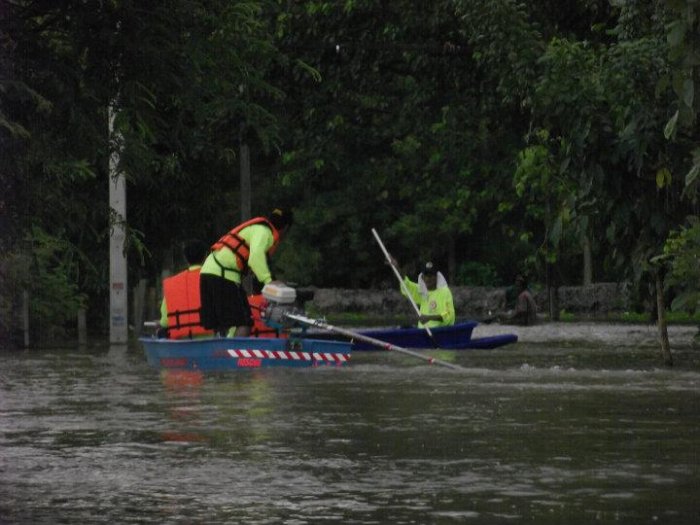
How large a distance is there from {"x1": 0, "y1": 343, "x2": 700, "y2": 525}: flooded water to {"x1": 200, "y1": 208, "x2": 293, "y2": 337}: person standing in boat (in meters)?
1.59

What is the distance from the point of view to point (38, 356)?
98.6 ft

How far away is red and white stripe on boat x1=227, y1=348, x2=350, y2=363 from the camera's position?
24.2m

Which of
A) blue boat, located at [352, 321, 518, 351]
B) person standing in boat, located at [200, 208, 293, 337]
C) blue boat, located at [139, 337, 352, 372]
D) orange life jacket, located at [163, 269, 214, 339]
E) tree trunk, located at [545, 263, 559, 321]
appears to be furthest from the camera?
tree trunk, located at [545, 263, 559, 321]

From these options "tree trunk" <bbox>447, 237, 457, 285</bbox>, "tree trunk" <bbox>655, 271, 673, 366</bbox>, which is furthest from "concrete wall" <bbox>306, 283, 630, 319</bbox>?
"tree trunk" <bbox>655, 271, 673, 366</bbox>

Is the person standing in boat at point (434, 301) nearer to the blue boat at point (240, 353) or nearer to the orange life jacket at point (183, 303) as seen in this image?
the orange life jacket at point (183, 303)

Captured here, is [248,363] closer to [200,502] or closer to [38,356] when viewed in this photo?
[38,356]

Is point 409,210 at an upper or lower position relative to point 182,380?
upper

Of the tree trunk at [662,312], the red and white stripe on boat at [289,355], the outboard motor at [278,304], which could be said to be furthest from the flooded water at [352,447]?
the tree trunk at [662,312]

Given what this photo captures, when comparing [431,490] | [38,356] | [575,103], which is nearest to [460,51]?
[38,356]

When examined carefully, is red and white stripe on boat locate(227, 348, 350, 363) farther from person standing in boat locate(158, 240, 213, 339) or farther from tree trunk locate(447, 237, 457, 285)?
tree trunk locate(447, 237, 457, 285)

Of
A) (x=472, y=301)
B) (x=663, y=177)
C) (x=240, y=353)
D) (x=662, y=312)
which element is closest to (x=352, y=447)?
(x=663, y=177)

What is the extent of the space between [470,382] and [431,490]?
10.4m

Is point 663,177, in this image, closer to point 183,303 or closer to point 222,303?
point 222,303

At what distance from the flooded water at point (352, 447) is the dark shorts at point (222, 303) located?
1567 mm
